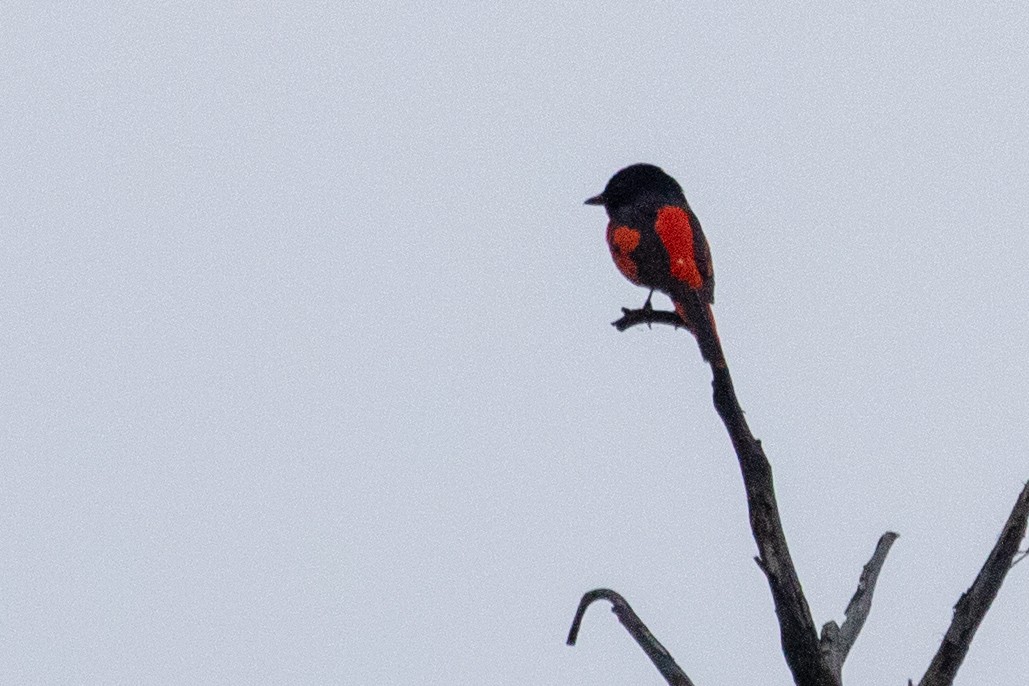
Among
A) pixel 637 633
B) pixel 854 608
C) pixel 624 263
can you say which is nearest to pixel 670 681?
pixel 637 633

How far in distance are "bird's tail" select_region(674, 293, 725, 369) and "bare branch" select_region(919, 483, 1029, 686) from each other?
119 cm

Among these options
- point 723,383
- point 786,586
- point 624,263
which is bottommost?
point 786,586

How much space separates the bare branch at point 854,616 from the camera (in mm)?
4293

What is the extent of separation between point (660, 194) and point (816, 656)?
411cm

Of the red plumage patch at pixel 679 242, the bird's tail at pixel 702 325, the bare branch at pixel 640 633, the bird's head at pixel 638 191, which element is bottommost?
the bare branch at pixel 640 633

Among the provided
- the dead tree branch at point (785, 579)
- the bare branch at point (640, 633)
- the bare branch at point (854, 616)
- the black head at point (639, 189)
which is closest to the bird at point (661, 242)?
the black head at point (639, 189)

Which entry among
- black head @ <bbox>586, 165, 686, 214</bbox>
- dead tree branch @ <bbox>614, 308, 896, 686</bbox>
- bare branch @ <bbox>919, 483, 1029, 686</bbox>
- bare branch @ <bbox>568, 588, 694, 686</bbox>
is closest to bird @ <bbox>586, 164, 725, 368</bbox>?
black head @ <bbox>586, 165, 686, 214</bbox>

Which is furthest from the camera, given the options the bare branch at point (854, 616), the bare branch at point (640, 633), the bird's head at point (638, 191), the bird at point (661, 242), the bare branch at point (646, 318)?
the bird's head at point (638, 191)

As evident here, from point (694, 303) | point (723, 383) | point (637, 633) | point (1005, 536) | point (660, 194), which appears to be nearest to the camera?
point (1005, 536)

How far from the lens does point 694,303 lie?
5891mm

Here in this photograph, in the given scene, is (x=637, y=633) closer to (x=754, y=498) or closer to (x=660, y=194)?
(x=754, y=498)

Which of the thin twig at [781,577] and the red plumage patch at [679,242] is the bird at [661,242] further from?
the thin twig at [781,577]

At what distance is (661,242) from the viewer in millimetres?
6875

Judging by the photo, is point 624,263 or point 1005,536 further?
point 624,263
